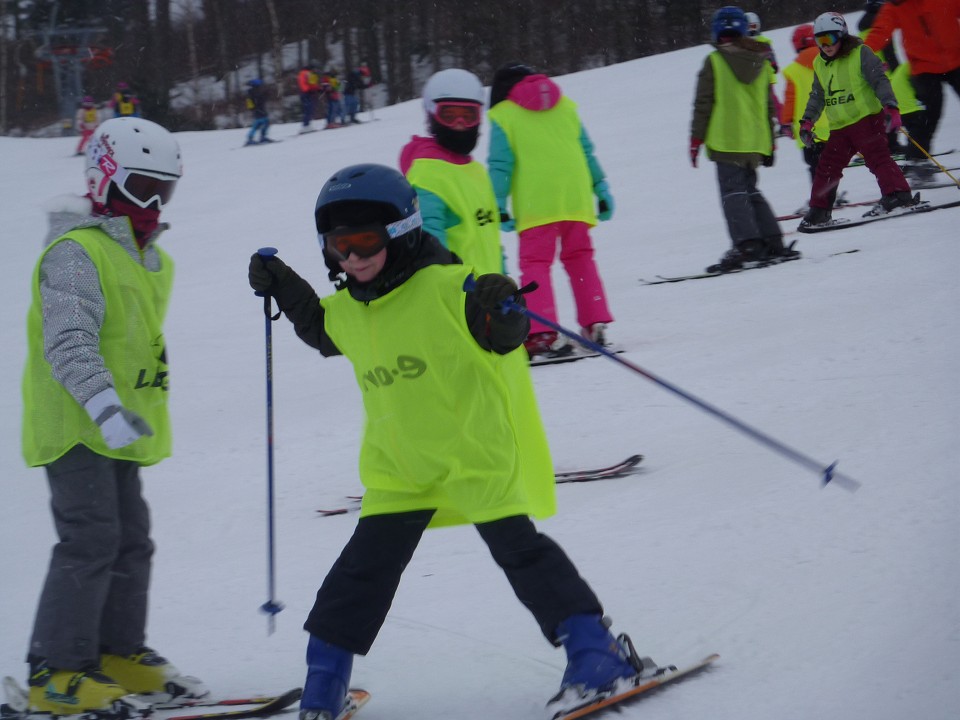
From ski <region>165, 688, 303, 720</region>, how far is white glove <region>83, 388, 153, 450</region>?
748 millimetres

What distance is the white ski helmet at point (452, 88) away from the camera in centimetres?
506

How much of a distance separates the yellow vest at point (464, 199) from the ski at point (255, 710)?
2.52 meters

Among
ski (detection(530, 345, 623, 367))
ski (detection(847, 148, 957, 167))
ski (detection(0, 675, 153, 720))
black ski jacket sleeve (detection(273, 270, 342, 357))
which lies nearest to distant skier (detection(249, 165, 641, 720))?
black ski jacket sleeve (detection(273, 270, 342, 357))

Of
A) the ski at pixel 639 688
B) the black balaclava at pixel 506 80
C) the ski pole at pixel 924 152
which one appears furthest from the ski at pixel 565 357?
the ski pole at pixel 924 152

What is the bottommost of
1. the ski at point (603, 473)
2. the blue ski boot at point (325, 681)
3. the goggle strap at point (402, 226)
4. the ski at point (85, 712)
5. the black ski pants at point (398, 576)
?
the ski at point (85, 712)

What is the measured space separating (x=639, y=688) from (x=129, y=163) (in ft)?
6.37

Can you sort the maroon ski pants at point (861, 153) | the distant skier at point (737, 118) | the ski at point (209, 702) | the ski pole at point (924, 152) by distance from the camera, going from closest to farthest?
the ski at point (209, 702), the distant skier at point (737, 118), the maroon ski pants at point (861, 153), the ski pole at point (924, 152)

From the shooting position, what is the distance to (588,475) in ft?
14.8

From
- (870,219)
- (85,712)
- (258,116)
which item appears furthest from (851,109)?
(258,116)

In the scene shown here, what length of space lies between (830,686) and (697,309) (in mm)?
4852

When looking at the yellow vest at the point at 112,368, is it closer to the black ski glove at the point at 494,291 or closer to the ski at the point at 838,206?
the black ski glove at the point at 494,291

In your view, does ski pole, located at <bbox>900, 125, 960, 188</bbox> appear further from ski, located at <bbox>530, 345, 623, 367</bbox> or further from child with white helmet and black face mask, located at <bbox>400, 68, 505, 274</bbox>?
child with white helmet and black face mask, located at <bbox>400, 68, 505, 274</bbox>

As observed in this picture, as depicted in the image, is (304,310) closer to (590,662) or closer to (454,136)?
(590,662)

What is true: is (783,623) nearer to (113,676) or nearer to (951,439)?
(951,439)
